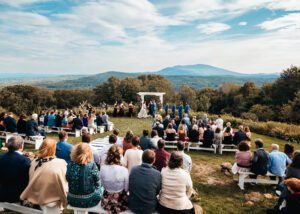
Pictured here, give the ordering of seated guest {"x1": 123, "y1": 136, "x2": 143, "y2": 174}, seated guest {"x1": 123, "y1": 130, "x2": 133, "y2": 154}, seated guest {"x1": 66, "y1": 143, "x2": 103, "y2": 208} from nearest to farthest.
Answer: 1. seated guest {"x1": 66, "y1": 143, "x2": 103, "y2": 208}
2. seated guest {"x1": 123, "y1": 136, "x2": 143, "y2": 174}
3. seated guest {"x1": 123, "y1": 130, "x2": 133, "y2": 154}

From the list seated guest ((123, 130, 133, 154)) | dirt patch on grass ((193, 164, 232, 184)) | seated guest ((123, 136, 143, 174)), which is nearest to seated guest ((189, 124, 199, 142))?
dirt patch on grass ((193, 164, 232, 184))

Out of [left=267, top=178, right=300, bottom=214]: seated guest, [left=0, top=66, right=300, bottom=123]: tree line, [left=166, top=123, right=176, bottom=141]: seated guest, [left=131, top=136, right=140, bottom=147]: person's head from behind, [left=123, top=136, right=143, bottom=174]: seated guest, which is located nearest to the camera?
[left=267, top=178, right=300, bottom=214]: seated guest

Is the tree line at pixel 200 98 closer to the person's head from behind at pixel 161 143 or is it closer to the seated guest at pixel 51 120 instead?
the seated guest at pixel 51 120

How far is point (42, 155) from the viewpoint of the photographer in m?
3.49

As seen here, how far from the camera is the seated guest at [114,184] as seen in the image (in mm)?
3426

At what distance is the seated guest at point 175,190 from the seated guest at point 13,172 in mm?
2547

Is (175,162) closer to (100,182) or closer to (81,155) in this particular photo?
(100,182)

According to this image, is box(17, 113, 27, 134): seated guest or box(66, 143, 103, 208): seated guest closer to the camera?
box(66, 143, 103, 208): seated guest

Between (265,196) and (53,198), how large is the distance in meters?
5.13

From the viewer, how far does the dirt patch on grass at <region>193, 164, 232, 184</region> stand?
20.4 ft

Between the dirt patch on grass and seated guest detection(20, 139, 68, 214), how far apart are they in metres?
4.25

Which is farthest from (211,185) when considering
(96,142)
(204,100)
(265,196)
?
(204,100)

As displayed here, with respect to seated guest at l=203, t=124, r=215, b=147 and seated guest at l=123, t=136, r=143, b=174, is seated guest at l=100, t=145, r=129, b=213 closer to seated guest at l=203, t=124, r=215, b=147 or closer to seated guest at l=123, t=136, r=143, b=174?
seated guest at l=123, t=136, r=143, b=174

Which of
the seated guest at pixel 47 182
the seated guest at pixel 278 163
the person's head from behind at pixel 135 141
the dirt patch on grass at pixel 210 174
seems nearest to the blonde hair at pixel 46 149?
the seated guest at pixel 47 182
